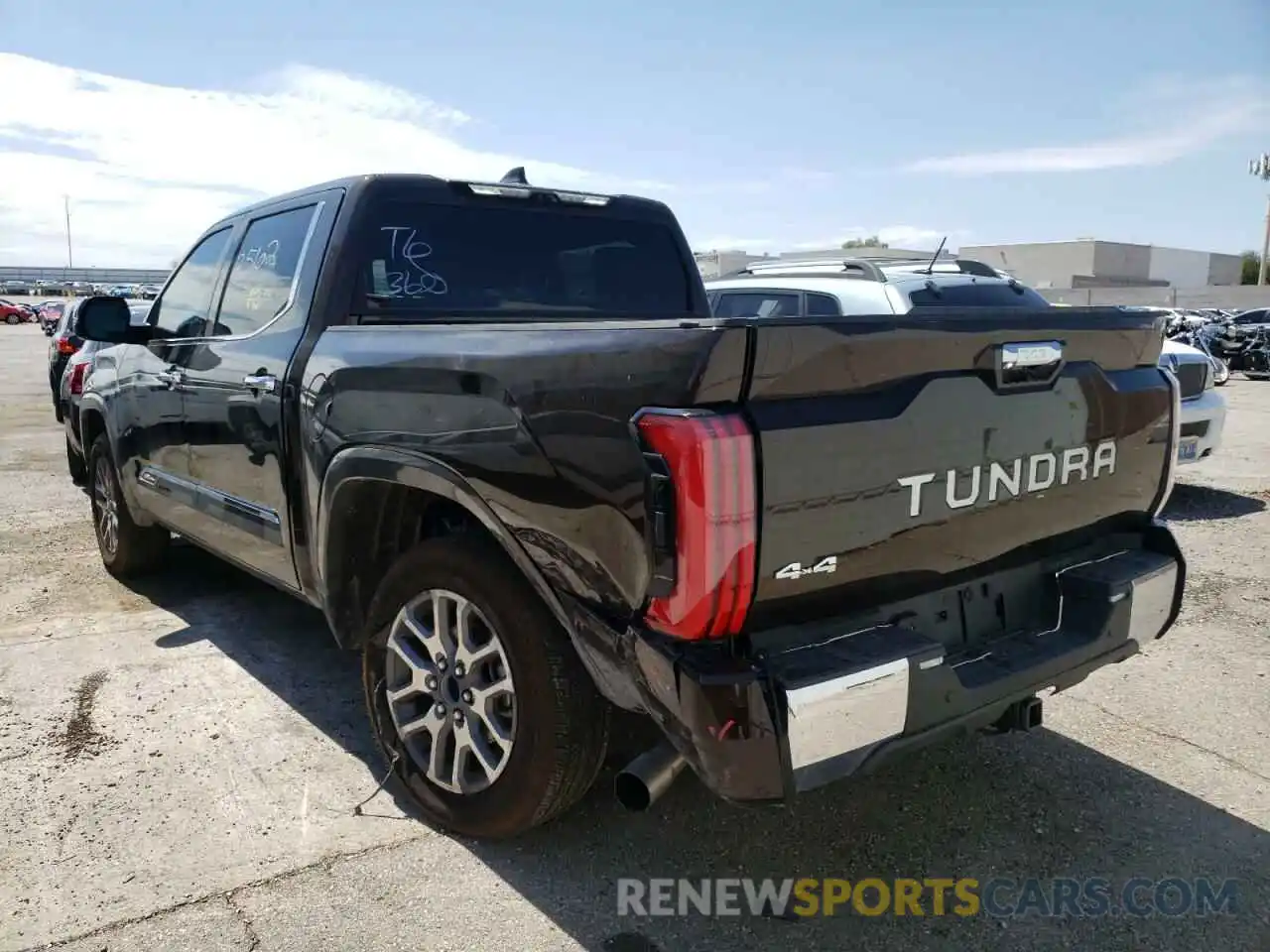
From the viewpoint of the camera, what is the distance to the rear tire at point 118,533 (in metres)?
5.46

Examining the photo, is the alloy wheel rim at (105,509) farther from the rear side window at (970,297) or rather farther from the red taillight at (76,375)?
the rear side window at (970,297)

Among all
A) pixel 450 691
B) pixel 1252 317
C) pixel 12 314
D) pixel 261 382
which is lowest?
pixel 450 691

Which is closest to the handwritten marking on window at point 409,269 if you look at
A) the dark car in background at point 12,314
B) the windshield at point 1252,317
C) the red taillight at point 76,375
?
the red taillight at point 76,375

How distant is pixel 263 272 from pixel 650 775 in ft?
8.92

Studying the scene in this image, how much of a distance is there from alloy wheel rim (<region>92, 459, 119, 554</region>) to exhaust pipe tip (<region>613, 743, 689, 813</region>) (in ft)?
13.9

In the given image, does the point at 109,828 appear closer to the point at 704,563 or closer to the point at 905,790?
the point at 704,563

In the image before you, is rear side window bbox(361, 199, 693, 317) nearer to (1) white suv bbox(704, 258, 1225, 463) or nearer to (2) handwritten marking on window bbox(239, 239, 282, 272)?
(2) handwritten marking on window bbox(239, 239, 282, 272)

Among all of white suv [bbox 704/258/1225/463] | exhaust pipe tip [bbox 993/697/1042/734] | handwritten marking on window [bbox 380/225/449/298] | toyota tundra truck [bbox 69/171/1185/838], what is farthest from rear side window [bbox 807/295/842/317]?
exhaust pipe tip [bbox 993/697/1042/734]

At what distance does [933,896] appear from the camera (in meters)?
2.75

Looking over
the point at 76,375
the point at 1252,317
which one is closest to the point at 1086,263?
the point at 1252,317

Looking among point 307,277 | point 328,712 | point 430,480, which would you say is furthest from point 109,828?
point 307,277

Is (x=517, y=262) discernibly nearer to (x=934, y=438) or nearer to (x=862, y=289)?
(x=934, y=438)

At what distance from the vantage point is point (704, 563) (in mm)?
2096

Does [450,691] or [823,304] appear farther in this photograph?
[823,304]
